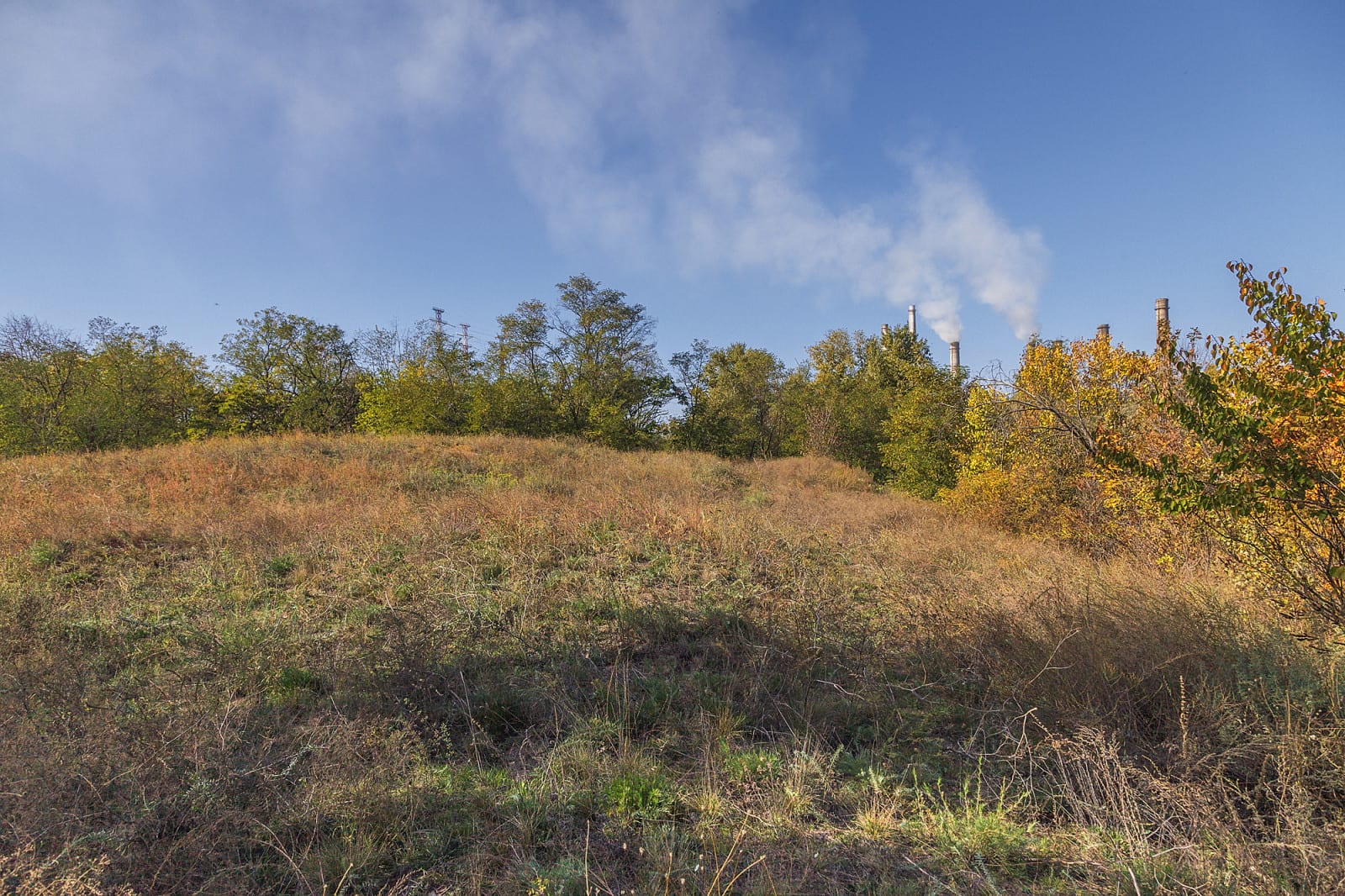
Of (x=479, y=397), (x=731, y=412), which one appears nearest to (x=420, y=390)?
(x=479, y=397)

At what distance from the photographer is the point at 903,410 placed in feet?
90.9

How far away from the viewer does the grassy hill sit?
2.69 metres

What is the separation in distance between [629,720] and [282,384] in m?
29.5

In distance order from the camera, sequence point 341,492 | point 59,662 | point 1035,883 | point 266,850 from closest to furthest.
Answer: point 1035,883 < point 266,850 < point 59,662 < point 341,492

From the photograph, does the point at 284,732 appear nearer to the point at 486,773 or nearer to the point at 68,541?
the point at 486,773

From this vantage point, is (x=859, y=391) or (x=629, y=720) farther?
(x=859, y=391)

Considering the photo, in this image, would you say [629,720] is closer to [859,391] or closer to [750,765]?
[750,765]

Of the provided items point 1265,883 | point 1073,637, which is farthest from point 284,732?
point 1073,637

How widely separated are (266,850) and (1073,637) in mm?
5905

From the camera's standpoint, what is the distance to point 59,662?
4.46 m

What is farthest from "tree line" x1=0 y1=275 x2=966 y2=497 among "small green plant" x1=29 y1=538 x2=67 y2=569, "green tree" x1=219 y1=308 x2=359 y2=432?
"small green plant" x1=29 y1=538 x2=67 y2=569

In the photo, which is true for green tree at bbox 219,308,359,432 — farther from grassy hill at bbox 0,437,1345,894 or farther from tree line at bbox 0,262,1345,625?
grassy hill at bbox 0,437,1345,894

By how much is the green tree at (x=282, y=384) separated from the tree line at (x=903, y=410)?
0.08m

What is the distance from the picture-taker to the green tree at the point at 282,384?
2642cm
